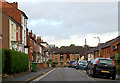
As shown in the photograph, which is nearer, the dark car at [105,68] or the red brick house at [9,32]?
the dark car at [105,68]

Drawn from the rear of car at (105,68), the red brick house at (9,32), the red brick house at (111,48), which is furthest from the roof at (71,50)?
the rear of car at (105,68)

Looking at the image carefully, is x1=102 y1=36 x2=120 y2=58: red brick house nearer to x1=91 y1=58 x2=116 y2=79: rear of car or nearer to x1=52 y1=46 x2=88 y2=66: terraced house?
x1=91 y1=58 x2=116 y2=79: rear of car

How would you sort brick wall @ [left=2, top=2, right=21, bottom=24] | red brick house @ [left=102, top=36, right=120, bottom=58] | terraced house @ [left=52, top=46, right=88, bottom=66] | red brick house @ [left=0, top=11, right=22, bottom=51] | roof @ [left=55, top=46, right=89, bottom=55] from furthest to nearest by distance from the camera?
roof @ [left=55, top=46, right=89, bottom=55]
terraced house @ [left=52, top=46, right=88, bottom=66]
red brick house @ [left=102, top=36, right=120, bottom=58]
brick wall @ [left=2, top=2, right=21, bottom=24]
red brick house @ [left=0, top=11, right=22, bottom=51]

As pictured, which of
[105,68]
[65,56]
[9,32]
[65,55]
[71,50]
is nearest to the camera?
[105,68]

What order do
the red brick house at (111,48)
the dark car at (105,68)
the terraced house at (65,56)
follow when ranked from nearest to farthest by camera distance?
the dark car at (105,68), the red brick house at (111,48), the terraced house at (65,56)

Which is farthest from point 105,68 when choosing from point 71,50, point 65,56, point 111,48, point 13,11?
point 71,50

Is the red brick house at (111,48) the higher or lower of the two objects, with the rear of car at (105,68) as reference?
higher

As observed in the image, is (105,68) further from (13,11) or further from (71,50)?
(71,50)

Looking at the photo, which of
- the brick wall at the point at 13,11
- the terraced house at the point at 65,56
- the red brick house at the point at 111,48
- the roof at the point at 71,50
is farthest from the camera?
the roof at the point at 71,50

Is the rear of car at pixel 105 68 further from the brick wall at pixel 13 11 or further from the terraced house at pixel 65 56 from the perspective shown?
the terraced house at pixel 65 56

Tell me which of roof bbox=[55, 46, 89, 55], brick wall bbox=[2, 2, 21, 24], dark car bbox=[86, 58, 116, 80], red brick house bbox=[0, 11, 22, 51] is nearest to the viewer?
dark car bbox=[86, 58, 116, 80]

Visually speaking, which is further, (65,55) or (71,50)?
(71,50)

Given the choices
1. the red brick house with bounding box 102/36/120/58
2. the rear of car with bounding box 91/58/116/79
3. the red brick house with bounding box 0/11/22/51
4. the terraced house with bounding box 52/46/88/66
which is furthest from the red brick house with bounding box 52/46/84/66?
the rear of car with bounding box 91/58/116/79

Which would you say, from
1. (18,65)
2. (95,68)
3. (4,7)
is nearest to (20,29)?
(4,7)
